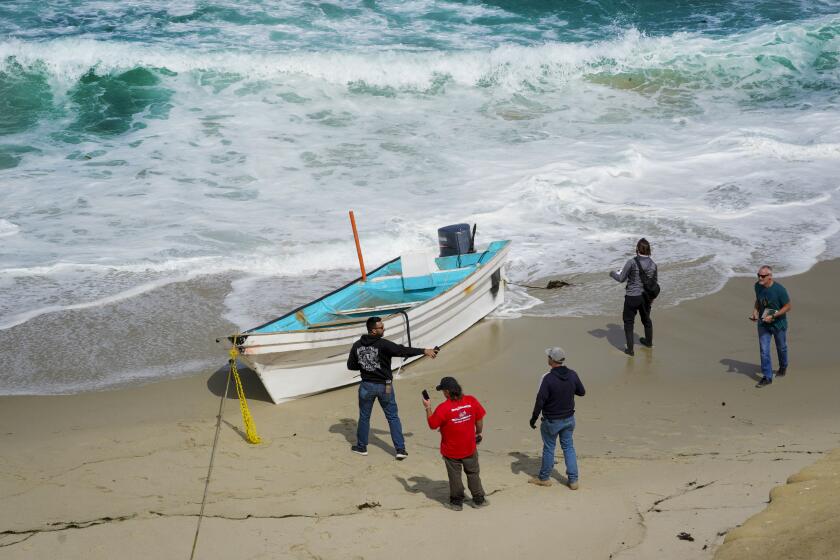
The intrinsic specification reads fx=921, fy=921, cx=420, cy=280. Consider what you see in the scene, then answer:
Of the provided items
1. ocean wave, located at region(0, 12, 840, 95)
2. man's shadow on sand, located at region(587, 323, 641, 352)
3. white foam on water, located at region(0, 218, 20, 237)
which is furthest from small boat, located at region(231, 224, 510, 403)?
ocean wave, located at region(0, 12, 840, 95)

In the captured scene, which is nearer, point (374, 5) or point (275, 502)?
point (275, 502)

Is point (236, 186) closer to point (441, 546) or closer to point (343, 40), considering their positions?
point (343, 40)

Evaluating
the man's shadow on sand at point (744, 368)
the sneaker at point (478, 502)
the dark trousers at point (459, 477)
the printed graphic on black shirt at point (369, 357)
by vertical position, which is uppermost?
the printed graphic on black shirt at point (369, 357)

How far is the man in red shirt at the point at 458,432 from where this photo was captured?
7918 millimetres

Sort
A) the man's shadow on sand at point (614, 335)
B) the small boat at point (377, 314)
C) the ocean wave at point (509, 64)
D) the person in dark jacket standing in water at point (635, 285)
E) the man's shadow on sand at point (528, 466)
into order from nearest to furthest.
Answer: the man's shadow on sand at point (528, 466) < the small boat at point (377, 314) < the person in dark jacket standing in water at point (635, 285) < the man's shadow on sand at point (614, 335) < the ocean wave at point (509, 64)

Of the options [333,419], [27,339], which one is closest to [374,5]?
[27,339]

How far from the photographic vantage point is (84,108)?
24.2m

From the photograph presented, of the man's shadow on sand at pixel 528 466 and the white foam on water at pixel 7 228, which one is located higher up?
the white foam on water at pixel 7 228

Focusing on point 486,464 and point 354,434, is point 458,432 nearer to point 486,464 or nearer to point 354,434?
point 486,464

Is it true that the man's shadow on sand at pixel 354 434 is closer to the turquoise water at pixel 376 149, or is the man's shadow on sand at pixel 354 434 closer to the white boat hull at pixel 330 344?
the white boat hull at pixel 330 344

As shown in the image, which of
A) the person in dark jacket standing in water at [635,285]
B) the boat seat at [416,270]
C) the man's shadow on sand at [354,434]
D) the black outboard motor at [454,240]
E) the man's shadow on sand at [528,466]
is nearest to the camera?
the man's shadow on sand at [528,466]

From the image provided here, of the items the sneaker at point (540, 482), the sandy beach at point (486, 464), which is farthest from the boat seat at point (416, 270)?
the sneaker at point (540, 482)

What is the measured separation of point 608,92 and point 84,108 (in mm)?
14242

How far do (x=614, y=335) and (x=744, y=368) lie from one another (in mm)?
1862
